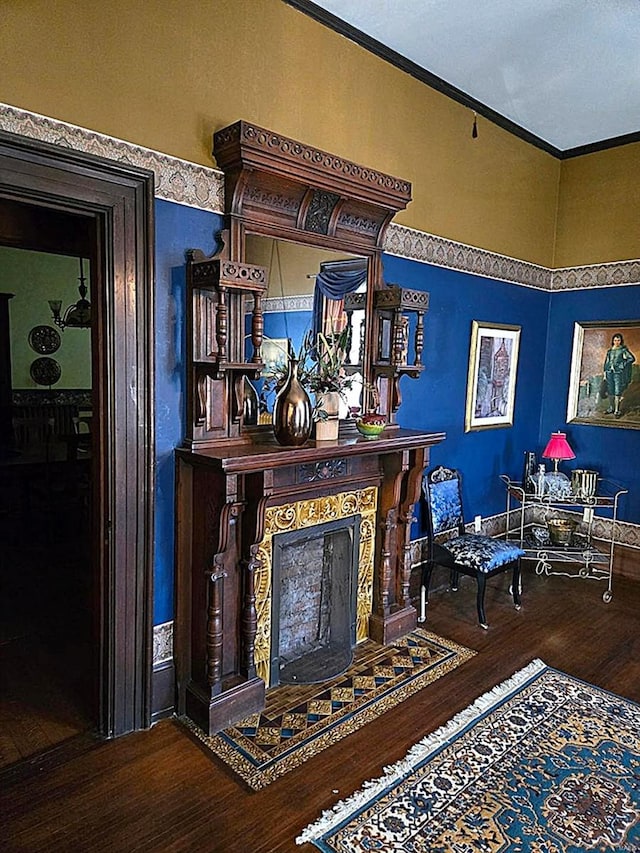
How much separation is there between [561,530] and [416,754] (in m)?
2.82

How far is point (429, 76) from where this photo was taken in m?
3.79

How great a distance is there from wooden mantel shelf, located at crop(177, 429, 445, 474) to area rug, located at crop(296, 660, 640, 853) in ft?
4.49

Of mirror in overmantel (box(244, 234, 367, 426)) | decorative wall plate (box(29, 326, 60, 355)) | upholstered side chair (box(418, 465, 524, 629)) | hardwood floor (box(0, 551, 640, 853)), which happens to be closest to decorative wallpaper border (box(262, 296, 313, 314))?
mirror in overmantel (box(244, 234, 367, 426))

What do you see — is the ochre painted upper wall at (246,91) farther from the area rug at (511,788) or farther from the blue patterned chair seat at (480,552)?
the area rug at (511,788)

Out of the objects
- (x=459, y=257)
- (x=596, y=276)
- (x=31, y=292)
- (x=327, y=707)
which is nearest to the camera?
(x=327, y=707)

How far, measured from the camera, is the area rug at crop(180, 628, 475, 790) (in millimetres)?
2566

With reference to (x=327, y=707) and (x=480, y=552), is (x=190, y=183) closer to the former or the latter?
(x=327, y=707)

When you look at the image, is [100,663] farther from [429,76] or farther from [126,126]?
[429,76]

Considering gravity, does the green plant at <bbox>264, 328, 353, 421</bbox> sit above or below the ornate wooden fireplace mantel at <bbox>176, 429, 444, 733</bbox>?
above

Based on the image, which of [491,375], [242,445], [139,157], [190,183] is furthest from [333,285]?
[491,375]

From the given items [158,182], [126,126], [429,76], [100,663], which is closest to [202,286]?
[158,182]

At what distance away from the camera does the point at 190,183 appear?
269 cm

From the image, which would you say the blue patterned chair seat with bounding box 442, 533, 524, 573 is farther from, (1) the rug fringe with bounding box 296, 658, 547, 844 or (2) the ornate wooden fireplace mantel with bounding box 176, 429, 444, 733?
(2) the ornate wooden fireplace mantel with bounding box 176, 429, 444, 733

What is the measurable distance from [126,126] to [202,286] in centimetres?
70
